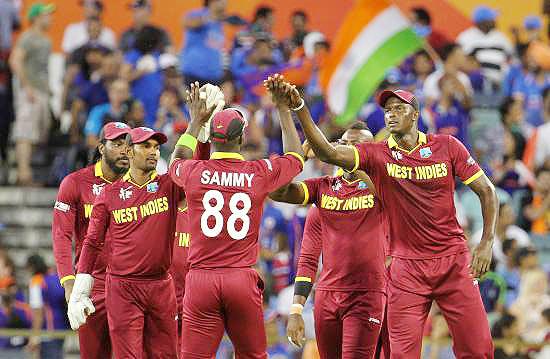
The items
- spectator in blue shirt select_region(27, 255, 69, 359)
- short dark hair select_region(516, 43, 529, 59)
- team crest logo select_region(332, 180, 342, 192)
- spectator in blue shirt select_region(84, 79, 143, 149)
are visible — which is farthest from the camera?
short dark hair select_region(516, 43, 529, 59)

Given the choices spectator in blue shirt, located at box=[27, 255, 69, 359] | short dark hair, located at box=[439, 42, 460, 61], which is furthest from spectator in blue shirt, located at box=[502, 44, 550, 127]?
spectator in blue shirt, located at box=[27, 255, 69, 359]

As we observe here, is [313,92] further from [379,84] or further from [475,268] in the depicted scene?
A: [475,268]

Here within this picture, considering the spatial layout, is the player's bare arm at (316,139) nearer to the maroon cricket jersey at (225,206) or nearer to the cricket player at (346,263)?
the maroon cricket jersey at (225,206)

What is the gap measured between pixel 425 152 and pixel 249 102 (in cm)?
871

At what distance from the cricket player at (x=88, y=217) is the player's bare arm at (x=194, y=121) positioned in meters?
1.08

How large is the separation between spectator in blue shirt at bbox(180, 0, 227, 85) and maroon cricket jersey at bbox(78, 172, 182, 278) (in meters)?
8.09

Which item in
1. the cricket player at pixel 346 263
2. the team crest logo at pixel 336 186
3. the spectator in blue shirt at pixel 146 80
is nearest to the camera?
the cricket player at pixel 346 263

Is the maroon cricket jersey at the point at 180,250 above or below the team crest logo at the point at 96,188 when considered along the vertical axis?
below

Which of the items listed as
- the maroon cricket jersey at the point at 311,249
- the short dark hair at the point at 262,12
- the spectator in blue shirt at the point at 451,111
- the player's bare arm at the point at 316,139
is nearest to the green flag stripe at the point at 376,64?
the spectator in blue shirt at the point at 451,111

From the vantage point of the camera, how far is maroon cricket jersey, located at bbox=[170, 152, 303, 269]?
10812 millimetres

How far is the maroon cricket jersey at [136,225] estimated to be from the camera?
1173 centimetres

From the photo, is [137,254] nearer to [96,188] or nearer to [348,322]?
[96,188]

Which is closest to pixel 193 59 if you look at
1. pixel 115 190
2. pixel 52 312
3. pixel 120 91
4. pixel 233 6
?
pixel 120 91

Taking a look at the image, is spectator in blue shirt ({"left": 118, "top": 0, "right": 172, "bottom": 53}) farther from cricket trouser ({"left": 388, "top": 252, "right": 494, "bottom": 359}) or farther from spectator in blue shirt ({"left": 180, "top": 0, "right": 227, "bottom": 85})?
cricket trouser ({"left": 388, "top": 252, "right": 494, "bottom": 359})
